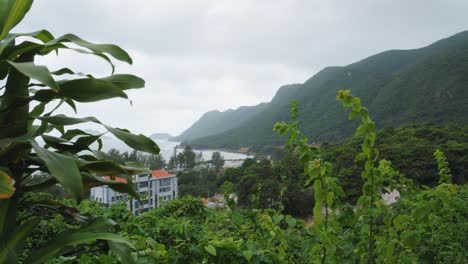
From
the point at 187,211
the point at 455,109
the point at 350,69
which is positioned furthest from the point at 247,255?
the point at 350,69

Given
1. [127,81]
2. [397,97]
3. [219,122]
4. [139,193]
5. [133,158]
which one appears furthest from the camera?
[219,122]

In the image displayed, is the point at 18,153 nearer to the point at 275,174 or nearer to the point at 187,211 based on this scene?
the point at 187,211

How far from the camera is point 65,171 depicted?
668mm

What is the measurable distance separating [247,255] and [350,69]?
7218cm

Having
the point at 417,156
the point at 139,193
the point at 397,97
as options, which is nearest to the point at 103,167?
the point at 139,193

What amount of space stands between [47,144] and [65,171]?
0.32m

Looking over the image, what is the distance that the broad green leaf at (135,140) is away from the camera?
93 cm

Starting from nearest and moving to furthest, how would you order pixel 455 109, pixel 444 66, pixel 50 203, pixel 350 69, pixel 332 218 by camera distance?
pixel 50 203
pixel 332 218
pixel 455 109
pixel 444 66
pixel 350 69

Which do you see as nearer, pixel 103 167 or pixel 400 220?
pixel 103 167

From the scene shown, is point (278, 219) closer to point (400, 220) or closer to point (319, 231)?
point (319, 231)

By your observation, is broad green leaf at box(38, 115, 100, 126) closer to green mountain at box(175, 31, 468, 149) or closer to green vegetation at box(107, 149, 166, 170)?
green vegetation at box(107, 149, 166, 170)

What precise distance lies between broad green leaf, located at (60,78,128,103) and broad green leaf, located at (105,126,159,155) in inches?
4.1

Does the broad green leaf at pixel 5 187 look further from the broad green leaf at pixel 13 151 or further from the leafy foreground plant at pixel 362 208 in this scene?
the leafy foreground plant at pixel 362 208

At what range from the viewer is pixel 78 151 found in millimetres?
950
